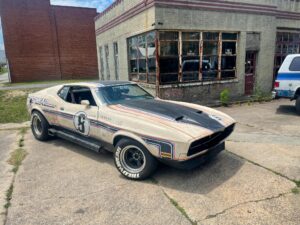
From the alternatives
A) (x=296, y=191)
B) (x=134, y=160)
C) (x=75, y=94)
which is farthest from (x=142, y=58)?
(x=296, y=191)

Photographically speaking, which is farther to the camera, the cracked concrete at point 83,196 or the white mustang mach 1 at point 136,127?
the white mustang mach 1 at point 136,127

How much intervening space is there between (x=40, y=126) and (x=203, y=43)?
7.33 m

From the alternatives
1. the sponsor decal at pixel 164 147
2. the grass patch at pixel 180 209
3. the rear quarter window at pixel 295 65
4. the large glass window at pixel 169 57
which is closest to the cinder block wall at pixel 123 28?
the large glass window at pixel 169 57

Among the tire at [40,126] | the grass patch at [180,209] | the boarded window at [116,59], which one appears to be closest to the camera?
the grass patch at [180,209]

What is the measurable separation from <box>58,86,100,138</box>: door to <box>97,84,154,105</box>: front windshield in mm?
233

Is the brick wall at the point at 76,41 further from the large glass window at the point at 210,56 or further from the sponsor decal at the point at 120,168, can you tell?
the sponsor decal at the point at 120,168

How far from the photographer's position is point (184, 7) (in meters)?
9.63

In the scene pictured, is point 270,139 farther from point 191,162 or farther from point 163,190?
point 163,190

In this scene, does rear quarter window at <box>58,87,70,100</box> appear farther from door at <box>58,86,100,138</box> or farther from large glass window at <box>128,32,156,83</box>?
large glass window at <box>128,32,156,83</box>

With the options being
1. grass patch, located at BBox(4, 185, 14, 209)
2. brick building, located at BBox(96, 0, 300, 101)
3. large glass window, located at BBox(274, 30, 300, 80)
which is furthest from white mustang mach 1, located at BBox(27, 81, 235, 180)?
large glass window, located at BBox(274, 30, 300, 80)

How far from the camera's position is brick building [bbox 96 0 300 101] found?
31.9 feet

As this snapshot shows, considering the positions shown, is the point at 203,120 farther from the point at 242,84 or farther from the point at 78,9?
the point at 78,9

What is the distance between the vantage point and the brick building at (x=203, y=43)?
383 inches

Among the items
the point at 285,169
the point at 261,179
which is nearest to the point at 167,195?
the point at 261,179
